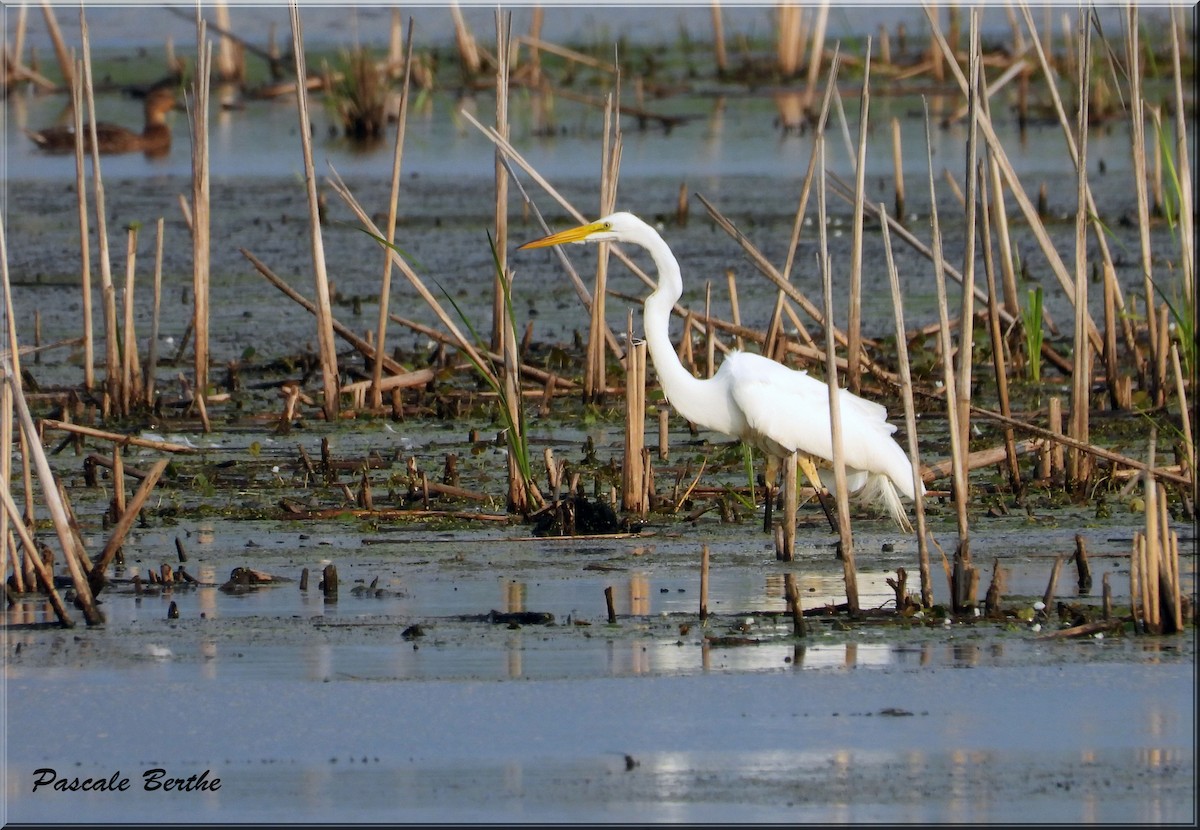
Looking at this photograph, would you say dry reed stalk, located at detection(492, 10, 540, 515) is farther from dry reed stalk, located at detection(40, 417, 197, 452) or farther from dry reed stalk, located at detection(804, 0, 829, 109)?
dry reed stalk, located at detection(804, 0, 829, 109)

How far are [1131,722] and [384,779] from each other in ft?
6.35

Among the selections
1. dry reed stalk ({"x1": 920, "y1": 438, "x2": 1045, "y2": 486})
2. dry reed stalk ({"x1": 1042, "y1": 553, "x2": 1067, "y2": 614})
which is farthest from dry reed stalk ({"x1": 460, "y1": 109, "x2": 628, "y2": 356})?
dry reed stalk ({"x1": 1042, "y1": 553, "x2": 1067, "y2": 614})

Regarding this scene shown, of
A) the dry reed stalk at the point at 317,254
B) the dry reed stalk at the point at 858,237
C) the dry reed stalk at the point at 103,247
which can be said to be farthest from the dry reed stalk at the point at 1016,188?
the dry reed stalk at the point at 103,247

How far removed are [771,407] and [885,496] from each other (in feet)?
2.03

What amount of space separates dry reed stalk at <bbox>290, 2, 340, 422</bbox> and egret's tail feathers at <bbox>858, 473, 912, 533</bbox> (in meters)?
2.77

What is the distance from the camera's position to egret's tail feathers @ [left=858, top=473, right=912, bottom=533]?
707 cm

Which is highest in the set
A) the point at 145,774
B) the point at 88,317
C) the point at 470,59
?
the point at 470,59

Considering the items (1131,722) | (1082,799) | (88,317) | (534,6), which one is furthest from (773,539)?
(534,6)

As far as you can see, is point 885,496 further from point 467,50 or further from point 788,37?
point 467,50

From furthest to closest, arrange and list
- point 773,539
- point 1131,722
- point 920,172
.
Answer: point 920,172, point 773,539, point 1131,722

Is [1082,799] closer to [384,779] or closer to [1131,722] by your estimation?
[1131,722]

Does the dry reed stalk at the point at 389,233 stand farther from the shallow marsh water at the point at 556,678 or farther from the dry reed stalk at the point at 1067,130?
the dry reed stalk at the point at 1067,130

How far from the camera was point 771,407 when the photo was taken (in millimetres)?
7020

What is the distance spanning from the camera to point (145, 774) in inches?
176
